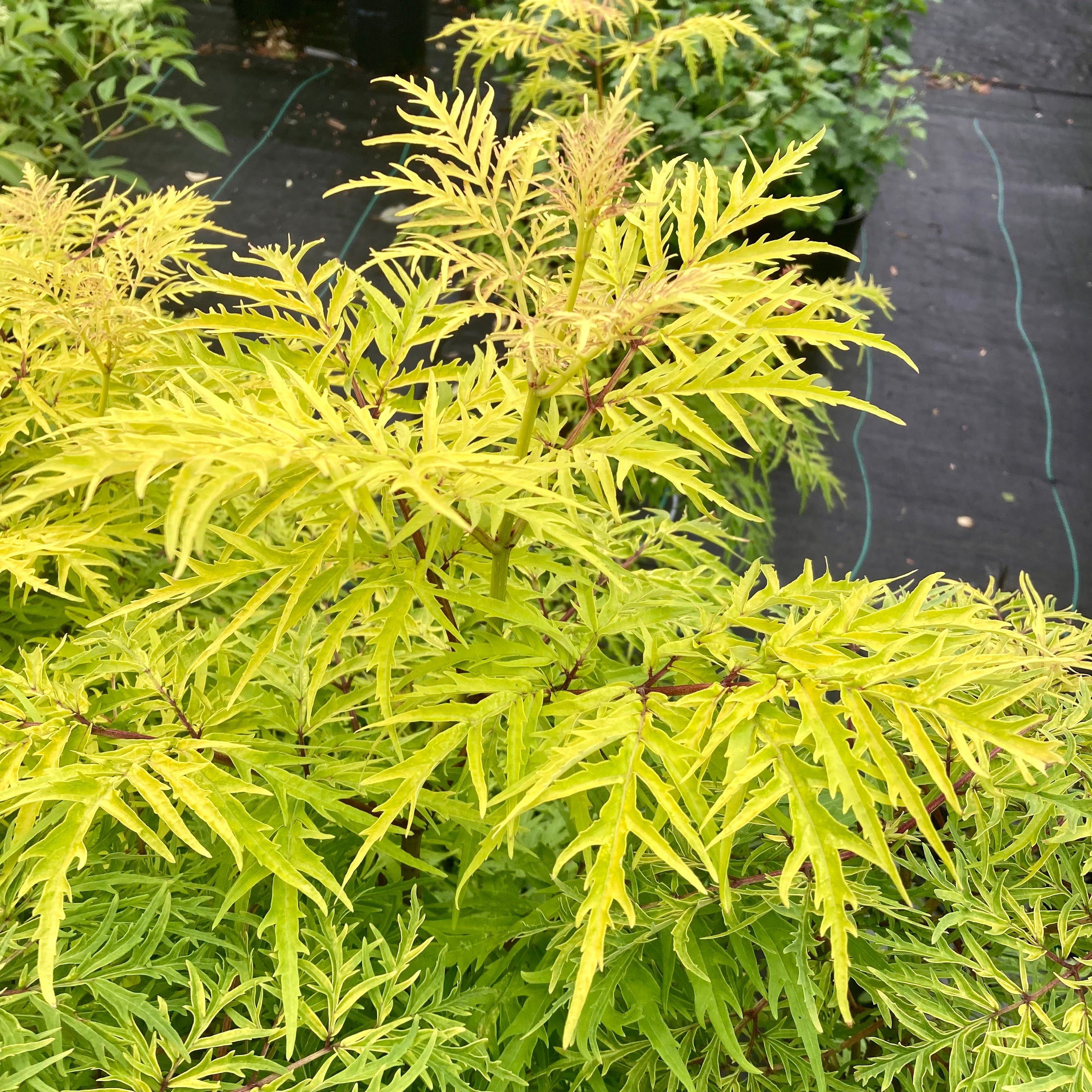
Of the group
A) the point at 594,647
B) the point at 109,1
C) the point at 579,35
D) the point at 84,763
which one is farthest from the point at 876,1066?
the point at 109,1

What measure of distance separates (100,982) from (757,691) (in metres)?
0.48

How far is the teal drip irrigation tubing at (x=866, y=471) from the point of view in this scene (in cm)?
239

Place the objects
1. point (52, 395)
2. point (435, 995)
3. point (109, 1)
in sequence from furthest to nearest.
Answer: point (109, 1)
point (52, 395)
point (435, 995)

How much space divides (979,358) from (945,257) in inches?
Result: 18.2

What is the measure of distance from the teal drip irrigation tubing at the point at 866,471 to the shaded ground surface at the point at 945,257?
0.01 meters

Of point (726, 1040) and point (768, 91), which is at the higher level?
point (768, 91)

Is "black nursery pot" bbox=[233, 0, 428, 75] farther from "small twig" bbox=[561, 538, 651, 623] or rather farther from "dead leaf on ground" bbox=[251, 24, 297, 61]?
"small twig" bbox=[561, 538, 651, 623]

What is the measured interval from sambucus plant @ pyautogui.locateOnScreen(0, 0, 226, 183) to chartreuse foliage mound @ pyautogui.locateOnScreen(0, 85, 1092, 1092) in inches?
49.8

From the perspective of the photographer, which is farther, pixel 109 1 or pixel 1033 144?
pixel 1033 144

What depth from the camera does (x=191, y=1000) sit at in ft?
2.13

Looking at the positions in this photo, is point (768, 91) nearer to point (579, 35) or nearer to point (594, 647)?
point (579, 35)

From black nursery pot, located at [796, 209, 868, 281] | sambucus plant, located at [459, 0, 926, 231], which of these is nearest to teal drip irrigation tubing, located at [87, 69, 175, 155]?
sambucus plant, located at [459, 0, 926, 231]

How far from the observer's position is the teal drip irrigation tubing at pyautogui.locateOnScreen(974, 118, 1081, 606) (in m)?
2.44

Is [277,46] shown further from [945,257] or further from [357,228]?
[945,257]
